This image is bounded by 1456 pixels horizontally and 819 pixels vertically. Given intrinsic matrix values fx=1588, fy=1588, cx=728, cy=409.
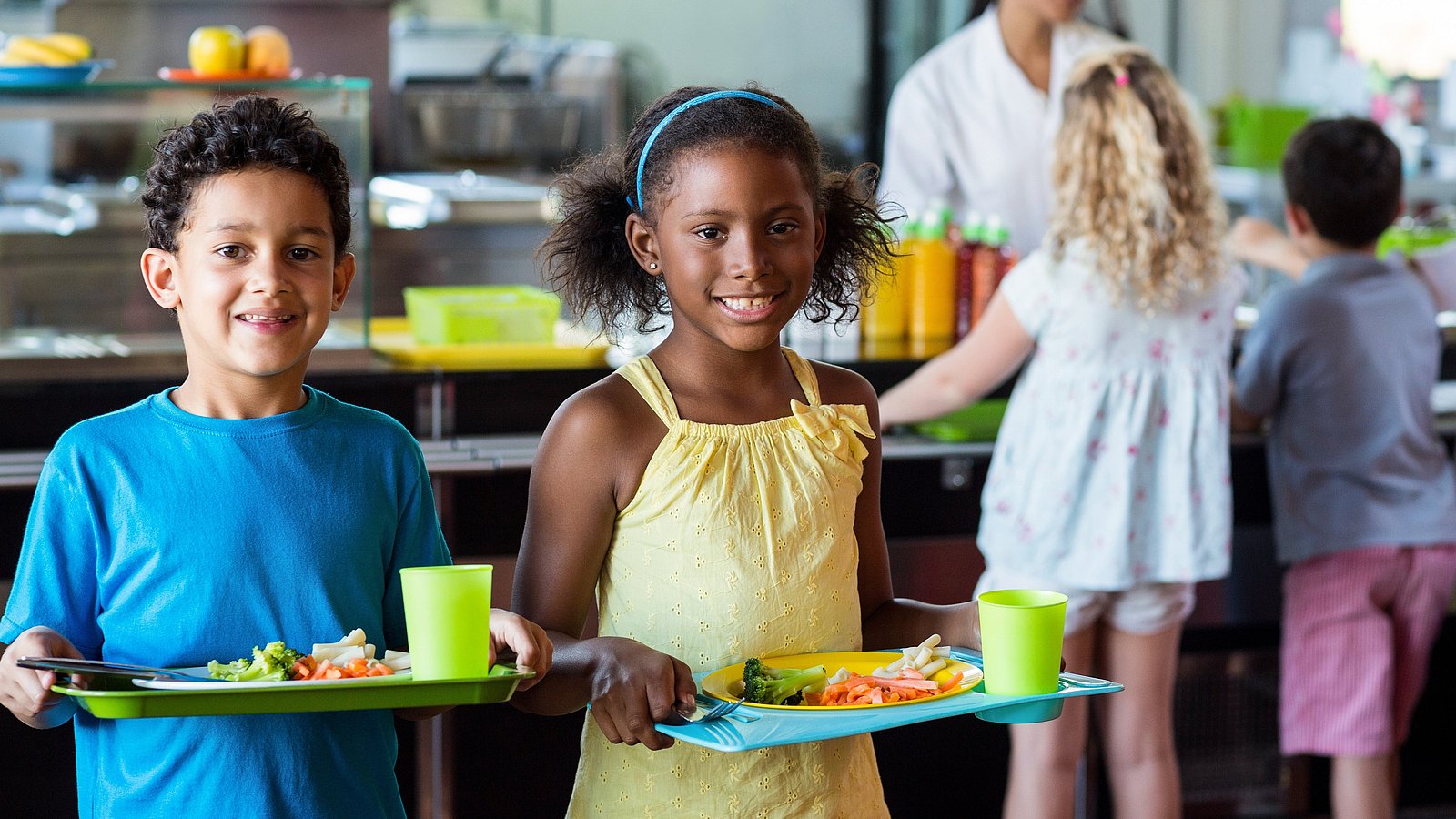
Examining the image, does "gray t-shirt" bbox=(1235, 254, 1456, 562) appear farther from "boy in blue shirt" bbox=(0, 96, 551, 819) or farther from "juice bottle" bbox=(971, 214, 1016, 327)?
"boy in blue shirt" bbox=(0, 96, 551, 819)

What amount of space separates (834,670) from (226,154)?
66cm

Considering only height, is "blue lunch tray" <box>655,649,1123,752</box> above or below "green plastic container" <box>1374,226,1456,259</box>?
below

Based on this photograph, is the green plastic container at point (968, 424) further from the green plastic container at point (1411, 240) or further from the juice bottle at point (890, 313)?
the green plastic container at point (1411, 240)

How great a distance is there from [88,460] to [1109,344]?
161 cm

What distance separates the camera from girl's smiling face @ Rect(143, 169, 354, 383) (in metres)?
1.27

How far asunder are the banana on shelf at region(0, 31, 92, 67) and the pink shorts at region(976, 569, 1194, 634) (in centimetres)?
177

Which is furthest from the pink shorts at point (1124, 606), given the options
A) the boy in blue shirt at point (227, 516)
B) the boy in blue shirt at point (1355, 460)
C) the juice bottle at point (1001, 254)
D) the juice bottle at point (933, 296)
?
the boy in blue shirt at point (227, 516)

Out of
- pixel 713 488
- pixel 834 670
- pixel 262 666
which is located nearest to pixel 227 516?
pixel 262 666

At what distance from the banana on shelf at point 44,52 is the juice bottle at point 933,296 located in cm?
153

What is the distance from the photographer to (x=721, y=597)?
1.41 meters

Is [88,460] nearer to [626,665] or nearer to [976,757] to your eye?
[626,665]

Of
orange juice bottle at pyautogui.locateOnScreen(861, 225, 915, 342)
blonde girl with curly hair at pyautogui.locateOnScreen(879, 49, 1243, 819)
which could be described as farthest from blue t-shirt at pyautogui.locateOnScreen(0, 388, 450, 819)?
orange juice bottle at pyautogui.locateOnScreen(861, 225, 915, 342)

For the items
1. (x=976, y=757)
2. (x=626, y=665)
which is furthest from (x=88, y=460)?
(x=976, y=757)

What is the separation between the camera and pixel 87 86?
98.7 inches
